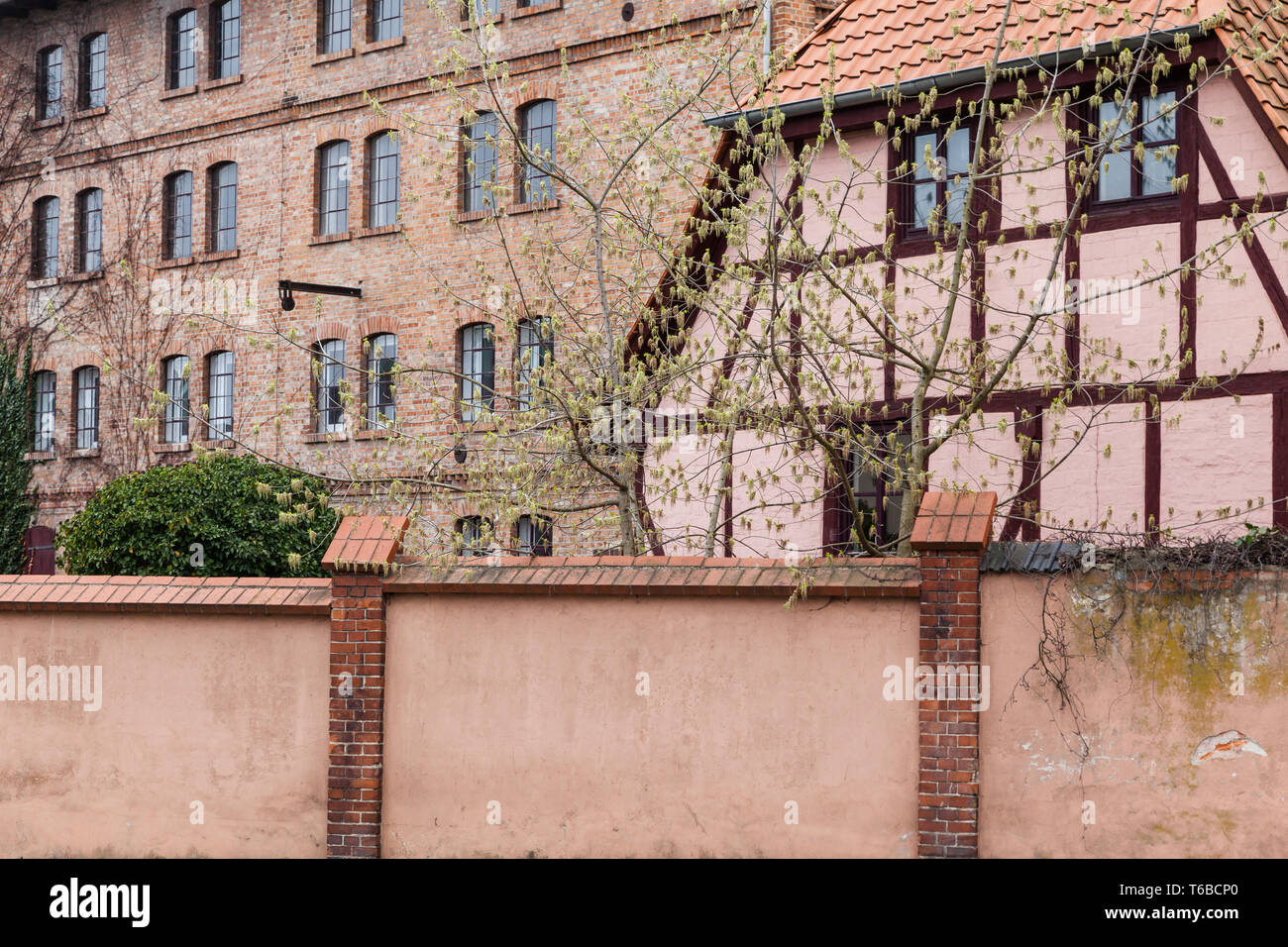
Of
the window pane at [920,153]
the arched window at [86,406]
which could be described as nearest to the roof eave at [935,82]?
the window pane at [920,153]

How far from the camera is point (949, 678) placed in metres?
9.47

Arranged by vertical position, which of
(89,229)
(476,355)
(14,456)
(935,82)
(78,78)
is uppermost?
(78,78)

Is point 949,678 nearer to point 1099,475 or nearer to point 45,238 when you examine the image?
point 1099,475

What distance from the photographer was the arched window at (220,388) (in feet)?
79.6

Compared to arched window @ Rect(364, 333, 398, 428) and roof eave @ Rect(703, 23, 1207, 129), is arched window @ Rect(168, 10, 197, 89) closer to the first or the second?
arched window @ Rect(364, 333, 398, 428)

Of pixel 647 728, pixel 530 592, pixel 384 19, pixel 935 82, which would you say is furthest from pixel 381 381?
pixel 647 728

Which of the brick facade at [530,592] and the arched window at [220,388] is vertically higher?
the arched window at [220,388]

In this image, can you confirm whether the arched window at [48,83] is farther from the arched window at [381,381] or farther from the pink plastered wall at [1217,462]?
the pink plastered wall at [1217,462]

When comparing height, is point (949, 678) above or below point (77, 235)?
below

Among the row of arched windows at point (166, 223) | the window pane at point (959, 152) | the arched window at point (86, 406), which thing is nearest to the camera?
the window pane at point (959, 152)

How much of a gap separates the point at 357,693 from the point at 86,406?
56.2ft

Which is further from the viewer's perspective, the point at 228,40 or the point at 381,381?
the point at 228,40

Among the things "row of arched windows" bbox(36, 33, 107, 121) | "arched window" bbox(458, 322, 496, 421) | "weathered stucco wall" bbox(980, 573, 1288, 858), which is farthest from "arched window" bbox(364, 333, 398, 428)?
"weathered stucco wall" bbox(980, 573, 1288, 858)

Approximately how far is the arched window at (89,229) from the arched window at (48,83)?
5.09 feet
